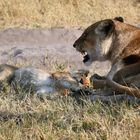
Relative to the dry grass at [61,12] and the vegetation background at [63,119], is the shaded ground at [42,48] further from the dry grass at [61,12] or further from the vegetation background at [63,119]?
the vegetation background at [63,119]

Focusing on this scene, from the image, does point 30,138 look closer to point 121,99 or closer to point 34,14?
point 121,99

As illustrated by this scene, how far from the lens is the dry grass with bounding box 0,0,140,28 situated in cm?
1650

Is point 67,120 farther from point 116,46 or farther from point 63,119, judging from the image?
point 116,46

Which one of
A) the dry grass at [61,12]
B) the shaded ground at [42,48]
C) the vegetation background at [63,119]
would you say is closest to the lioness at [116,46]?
the vegetation background at [63,119]

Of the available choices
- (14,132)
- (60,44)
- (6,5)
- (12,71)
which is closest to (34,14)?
(6,5)

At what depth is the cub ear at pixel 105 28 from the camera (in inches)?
262

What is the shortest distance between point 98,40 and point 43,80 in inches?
52.7

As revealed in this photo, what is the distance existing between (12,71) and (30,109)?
6.34 ft

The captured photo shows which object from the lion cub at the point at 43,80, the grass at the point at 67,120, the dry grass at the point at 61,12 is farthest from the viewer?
the dry grass at the point at 61,12

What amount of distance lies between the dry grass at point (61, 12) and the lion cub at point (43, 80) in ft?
24.1

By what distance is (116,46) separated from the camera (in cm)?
665

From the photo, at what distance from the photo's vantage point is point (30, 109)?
20.8ft

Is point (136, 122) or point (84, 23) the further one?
point (84, 23)

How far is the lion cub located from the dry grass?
7331 mm
